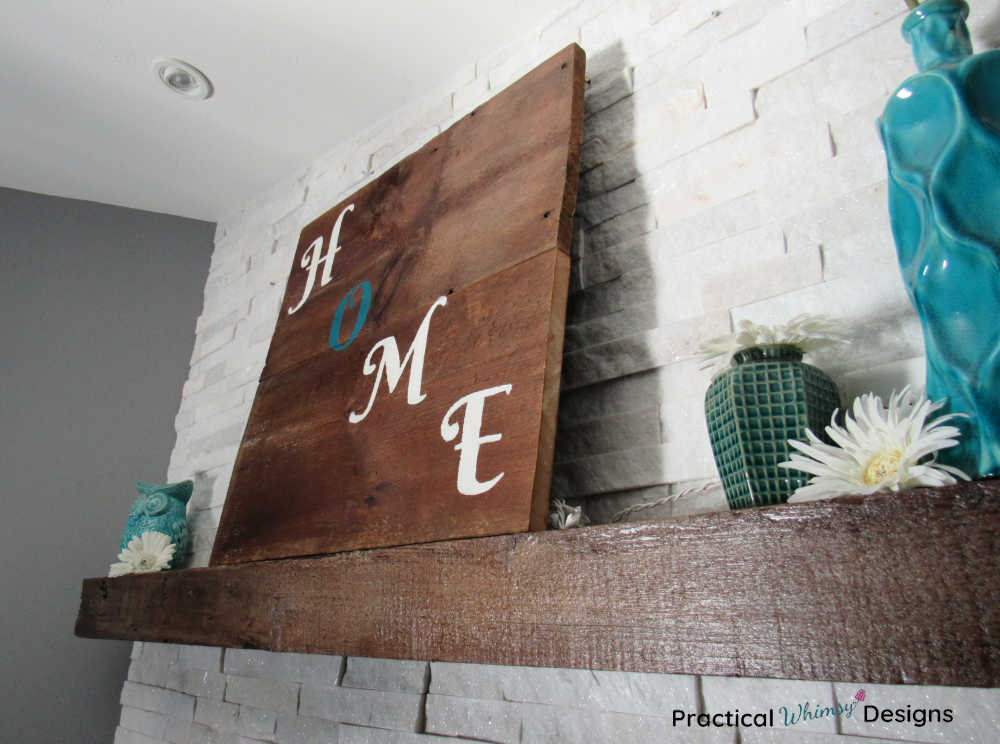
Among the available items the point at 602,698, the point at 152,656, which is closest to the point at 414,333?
the point at 602,698

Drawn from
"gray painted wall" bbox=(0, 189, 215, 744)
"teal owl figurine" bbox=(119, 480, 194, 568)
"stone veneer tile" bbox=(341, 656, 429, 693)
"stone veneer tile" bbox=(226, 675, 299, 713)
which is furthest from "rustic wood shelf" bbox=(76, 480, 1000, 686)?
"gray painted wall" bbox=(0, 189, 215, 744)

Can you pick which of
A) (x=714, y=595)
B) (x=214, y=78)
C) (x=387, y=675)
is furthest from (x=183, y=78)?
(x=714, y=595)

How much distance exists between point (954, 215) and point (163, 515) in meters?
1.55

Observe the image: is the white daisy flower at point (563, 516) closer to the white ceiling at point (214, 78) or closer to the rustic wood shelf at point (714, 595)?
the rustic wood shelf at point (714, 595)

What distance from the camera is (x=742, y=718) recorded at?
2.15 feet

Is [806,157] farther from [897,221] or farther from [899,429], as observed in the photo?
[899,429]

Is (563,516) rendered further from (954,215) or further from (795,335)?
(954,215)

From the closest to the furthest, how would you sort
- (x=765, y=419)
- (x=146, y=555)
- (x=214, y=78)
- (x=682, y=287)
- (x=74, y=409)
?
(x=765, y=419) < (x=682, y=287) < (x=146, y=555) < (x=214, y=78) < (x=74, y=409)

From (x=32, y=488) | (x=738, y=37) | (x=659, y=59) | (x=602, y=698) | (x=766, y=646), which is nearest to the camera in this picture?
(x=766, y=646)

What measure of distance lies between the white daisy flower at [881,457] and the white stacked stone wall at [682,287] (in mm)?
175

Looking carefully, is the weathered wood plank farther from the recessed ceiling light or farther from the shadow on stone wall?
the recessed ceiling light

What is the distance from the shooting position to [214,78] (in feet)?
5.08

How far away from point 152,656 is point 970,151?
1.77 metres

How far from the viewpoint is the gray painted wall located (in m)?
1.66
